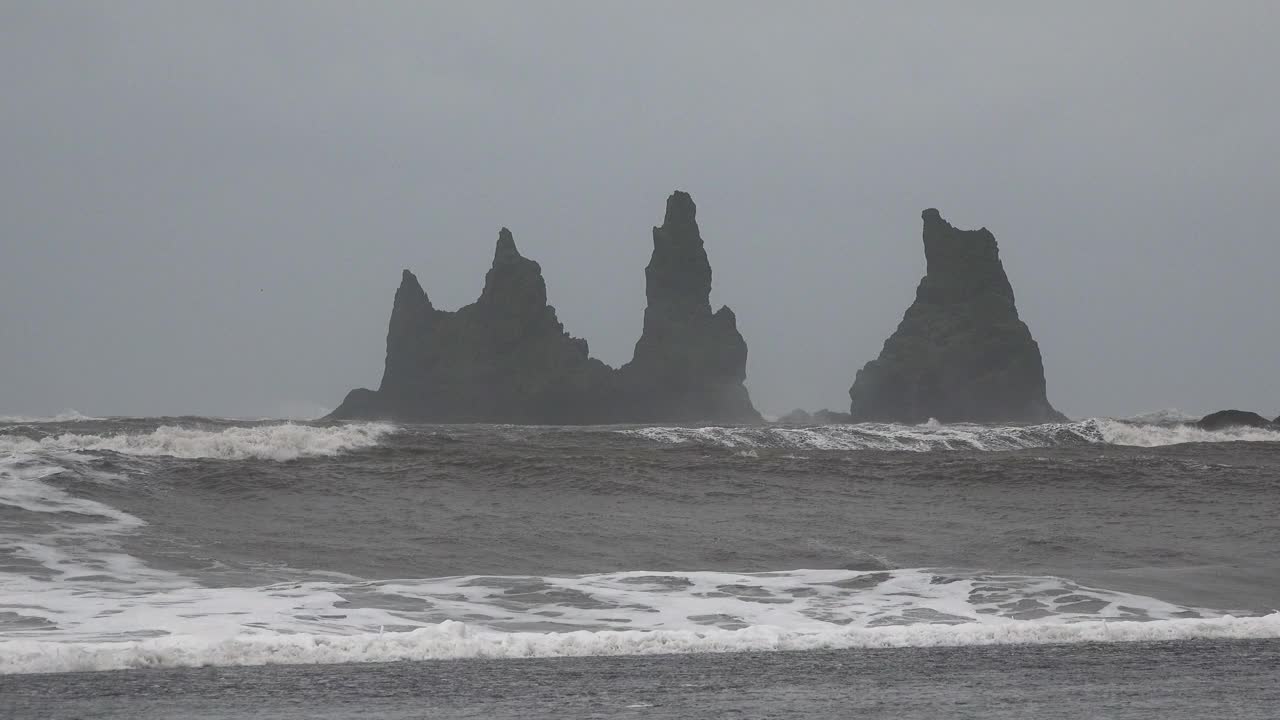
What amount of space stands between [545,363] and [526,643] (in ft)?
303

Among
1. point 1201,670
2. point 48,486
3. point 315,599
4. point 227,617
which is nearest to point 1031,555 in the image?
point 1201,670

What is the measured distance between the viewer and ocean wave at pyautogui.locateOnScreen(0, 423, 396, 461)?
73.0 ft

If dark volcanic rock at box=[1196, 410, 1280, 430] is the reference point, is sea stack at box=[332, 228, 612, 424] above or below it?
above

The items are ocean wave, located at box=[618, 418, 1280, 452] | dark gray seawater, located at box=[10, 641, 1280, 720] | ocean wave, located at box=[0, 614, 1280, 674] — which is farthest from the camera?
ocean wave, located at box=[618, 418, 1280, 452]

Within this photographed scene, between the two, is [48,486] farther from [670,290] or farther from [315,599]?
[670,290]

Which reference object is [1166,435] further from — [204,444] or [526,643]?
[526,643]

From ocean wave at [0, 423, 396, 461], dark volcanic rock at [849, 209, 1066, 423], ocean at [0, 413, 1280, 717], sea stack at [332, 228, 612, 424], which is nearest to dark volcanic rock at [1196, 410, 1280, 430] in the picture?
ocean at [0, 413, 1280, 717]

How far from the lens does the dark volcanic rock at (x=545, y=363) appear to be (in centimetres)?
9850

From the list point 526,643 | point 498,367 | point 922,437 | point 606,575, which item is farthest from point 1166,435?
point 498,367

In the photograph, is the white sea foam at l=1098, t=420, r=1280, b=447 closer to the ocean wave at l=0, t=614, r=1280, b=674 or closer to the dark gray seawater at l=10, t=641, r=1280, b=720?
the ocean wave at l=0, t=614, r=1280, b=674

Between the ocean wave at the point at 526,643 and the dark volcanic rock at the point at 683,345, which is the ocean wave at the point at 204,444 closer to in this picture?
the ocean wave at the point at 526,643

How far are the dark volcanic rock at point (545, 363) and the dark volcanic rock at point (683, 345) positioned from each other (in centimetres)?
11

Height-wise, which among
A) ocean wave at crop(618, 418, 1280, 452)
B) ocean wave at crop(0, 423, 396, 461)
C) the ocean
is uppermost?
ocean wave at crop(618, 418, 1280, 452)

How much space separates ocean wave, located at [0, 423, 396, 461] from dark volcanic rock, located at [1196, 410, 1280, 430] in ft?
131
